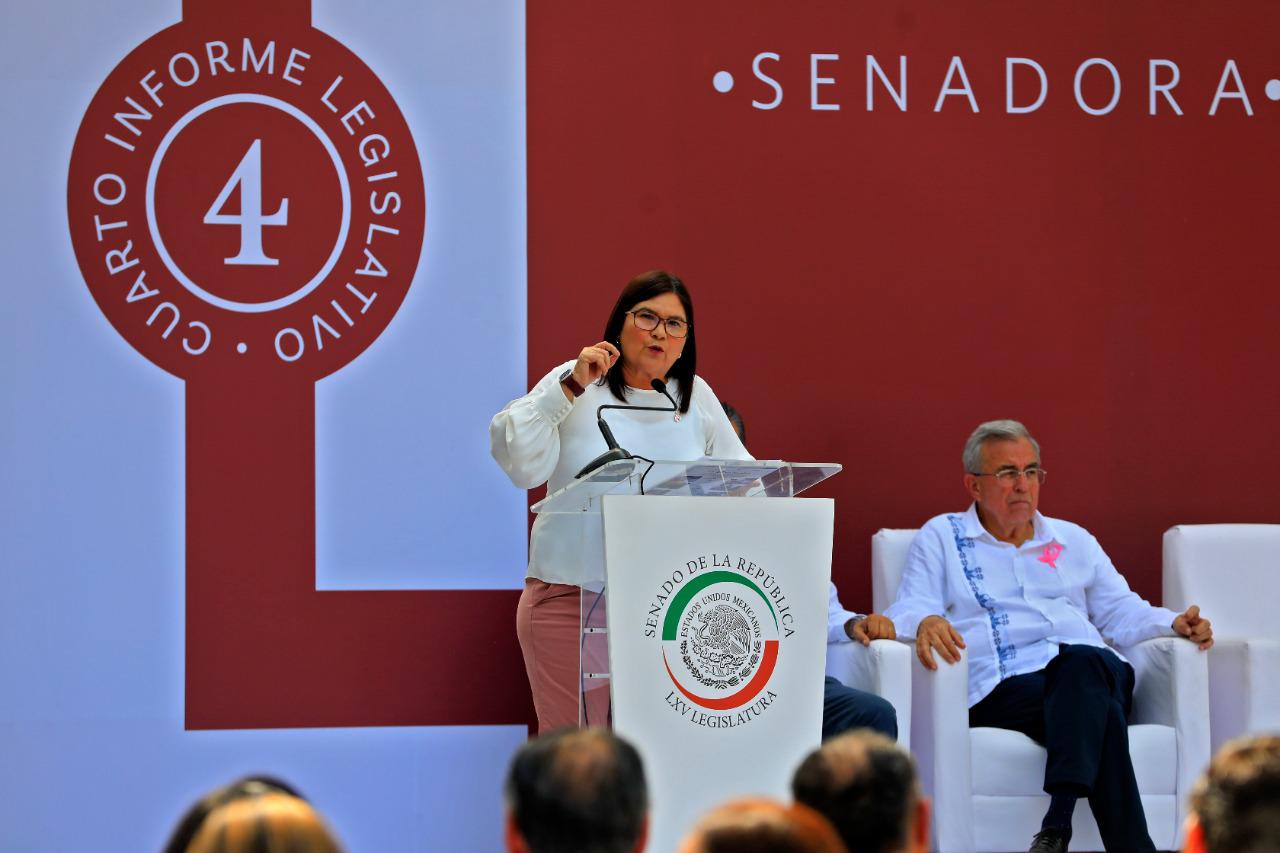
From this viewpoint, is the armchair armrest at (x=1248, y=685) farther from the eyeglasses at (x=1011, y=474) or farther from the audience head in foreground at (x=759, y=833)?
the audience head in foreground at (x=759, y=833)

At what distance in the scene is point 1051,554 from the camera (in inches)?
163

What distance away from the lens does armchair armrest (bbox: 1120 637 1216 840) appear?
147 inches

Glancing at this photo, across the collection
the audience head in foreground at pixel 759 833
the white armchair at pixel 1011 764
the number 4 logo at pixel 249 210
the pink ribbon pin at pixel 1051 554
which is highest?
the number 4 logo at pixel 249 210

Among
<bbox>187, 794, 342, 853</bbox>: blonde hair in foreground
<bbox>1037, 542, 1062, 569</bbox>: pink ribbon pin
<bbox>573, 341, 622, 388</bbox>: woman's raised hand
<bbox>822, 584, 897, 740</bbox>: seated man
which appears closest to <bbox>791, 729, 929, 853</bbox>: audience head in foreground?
<bbox>187, 794, 342, 853</bbox>: blonde hair in foreground

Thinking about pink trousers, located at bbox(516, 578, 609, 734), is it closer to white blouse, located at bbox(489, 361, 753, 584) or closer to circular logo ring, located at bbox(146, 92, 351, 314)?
white blouse, located at bbox(489, 361, 753, 584)

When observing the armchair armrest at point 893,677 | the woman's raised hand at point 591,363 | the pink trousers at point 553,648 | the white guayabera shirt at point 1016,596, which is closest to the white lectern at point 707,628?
the woman's raised hand at point 591,363

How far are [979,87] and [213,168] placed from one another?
220cm

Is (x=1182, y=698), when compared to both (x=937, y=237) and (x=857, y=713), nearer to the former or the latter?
(x=857, y=713)

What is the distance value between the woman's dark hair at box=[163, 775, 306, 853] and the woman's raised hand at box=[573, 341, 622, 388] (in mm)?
1572

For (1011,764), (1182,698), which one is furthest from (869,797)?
(1182,698)

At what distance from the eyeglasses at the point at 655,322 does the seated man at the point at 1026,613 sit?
1100 mm

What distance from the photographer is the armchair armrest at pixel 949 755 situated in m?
3.66

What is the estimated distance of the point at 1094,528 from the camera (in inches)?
175

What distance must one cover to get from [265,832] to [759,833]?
38 cm
